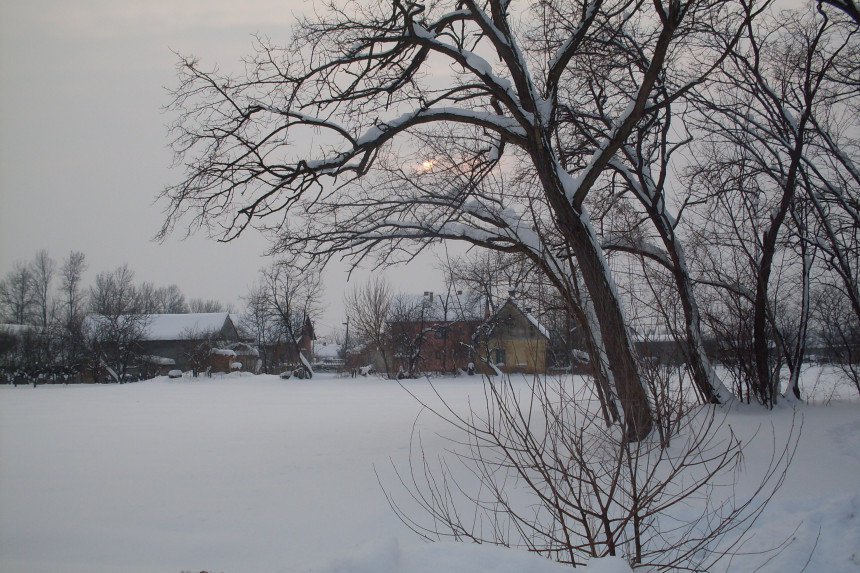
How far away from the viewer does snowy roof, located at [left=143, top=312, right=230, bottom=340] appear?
44.9 meters

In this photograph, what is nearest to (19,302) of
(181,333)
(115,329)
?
(115,329)

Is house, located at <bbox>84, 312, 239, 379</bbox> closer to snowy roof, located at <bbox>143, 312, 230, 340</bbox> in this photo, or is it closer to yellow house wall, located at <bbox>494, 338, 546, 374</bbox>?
snowy roof, located at <bbox>143, 312, 230, 340</bbox>

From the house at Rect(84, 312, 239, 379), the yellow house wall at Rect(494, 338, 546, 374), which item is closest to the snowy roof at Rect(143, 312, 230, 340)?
the house at Rect(84, 312, 239, 379)

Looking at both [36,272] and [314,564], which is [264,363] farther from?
[314,564]

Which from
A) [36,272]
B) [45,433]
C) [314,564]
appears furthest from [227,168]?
[36,272]

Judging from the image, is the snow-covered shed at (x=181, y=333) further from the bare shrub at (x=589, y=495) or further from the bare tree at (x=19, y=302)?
the bare shrub at (x=589, y=495)

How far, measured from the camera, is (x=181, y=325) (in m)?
46.2

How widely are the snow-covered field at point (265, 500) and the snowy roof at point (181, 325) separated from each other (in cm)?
3565

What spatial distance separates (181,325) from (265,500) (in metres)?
45.0

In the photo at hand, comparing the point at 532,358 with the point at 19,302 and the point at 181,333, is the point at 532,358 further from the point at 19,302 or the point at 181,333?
the point at 181,333

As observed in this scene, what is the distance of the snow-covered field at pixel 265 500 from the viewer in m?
3.53

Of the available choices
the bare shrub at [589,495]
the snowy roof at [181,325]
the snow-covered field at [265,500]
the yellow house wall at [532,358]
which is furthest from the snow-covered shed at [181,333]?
the yellow house wall at [532,358]

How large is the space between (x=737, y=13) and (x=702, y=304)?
474cm

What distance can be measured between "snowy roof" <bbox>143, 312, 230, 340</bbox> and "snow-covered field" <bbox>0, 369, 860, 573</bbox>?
3565 centimetres
